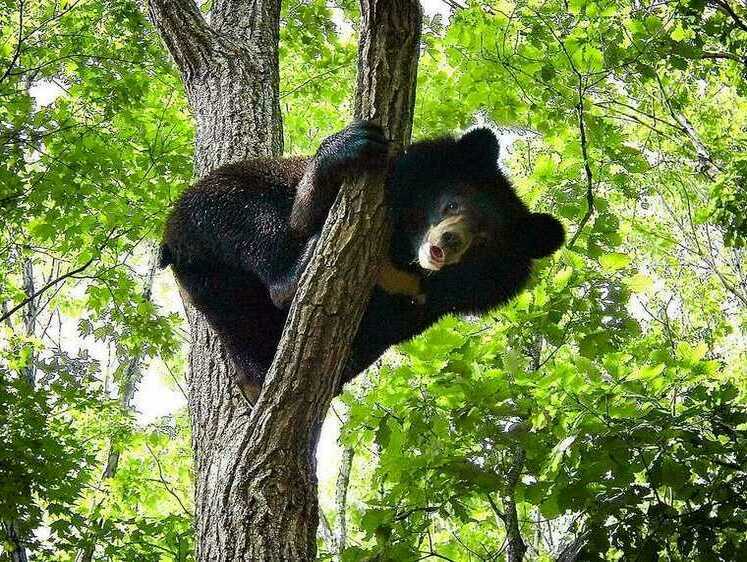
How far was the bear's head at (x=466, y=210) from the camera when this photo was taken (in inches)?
152

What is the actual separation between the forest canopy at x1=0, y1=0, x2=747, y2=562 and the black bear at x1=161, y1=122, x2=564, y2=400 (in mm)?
226

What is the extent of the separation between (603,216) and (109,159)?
13.4ft

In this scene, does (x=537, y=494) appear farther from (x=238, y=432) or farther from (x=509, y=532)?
(x=238, y=432)

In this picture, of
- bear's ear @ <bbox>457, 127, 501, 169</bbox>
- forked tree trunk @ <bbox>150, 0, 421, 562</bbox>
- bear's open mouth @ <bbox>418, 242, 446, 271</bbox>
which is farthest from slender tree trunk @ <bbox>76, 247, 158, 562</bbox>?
forked tree trunk @ <bbox>150, 0, 421, 562</bbox>

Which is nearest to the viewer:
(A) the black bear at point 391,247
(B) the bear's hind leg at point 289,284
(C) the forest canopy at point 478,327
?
(C) the forest canopy at point 478,327

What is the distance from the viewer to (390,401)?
384cm

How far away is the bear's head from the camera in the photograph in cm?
A: 387

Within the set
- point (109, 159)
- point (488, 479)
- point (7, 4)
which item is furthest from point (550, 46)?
point (7, 4)

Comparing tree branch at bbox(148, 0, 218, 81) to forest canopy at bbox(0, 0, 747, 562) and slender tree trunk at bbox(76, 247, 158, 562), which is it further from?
slender tree trunk at bbox(76, 247, 158, 562)

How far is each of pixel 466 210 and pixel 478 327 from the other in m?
1.07

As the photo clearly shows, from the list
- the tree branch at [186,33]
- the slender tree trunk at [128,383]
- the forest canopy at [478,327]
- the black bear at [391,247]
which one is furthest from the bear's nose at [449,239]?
the slender tree trunk at [128,383]

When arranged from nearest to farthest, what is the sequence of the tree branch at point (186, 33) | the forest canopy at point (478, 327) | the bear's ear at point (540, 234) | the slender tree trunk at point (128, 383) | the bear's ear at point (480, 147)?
the forest canopy at point (478, 327)
the bear's ear at point (480, 147)
the bear's ear at point (540, 234)
the tree branch at point (186, 33)
the slender tree trunk at point (128, 383)

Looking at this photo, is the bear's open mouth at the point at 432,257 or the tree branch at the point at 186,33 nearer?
the bear's open mouth at the point at 432,257

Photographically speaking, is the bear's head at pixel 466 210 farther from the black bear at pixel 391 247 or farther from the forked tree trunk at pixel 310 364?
the forked tree trunk at pixel 310 364
